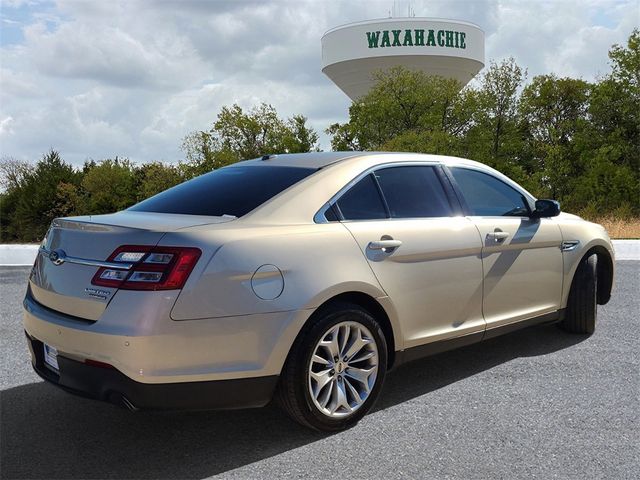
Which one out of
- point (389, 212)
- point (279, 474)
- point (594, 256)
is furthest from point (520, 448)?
point (594, 256)

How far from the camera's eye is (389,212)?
4.31m

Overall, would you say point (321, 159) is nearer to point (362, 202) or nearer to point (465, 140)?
point (362, 202)

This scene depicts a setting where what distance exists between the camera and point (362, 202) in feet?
13.8

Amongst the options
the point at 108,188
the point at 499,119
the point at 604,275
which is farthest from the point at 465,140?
the point at 604,275

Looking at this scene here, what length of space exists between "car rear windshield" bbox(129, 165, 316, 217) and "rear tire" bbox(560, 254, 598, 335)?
2840mm

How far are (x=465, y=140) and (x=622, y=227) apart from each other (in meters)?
14.0

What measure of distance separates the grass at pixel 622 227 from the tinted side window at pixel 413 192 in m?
14.4

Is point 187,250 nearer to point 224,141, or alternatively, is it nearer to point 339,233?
point 339,233

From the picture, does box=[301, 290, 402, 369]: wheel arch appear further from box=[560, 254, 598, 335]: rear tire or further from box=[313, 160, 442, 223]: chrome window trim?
box=[560, 254, 598, 335]: rear tire

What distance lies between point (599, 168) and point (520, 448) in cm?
2588

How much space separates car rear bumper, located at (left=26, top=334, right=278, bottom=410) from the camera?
10.8 ft

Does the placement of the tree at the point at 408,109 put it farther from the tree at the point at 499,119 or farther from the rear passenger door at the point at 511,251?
the rear passenger door at the point at 511,251

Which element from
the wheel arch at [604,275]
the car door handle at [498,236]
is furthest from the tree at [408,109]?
the car door handle at [498,236]

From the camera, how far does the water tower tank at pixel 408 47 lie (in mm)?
40406
